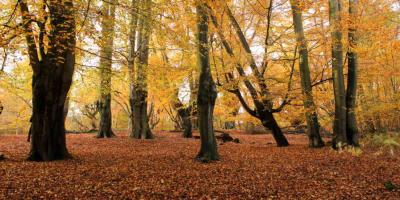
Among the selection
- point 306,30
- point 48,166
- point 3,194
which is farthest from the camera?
point 306,30

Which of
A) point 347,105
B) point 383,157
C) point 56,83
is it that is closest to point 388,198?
point 383,157

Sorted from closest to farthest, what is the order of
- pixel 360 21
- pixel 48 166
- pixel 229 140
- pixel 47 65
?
pixel 48 166 → pixel 47 65 → pixel 360 21 → pixel 229 140

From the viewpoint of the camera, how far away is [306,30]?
14172mm

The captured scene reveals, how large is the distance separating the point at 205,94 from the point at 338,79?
6.40 metres

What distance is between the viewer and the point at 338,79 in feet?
38.8

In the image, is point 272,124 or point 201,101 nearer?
point 201,101

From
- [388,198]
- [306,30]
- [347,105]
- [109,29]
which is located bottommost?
[388,198]

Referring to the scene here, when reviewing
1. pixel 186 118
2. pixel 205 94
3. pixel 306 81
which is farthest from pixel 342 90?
pixel 186 118

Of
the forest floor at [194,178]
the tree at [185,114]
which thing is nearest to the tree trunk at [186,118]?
the tree at [185,114]

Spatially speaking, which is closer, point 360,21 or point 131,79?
point 360,21

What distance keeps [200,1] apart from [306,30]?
25.9 feet

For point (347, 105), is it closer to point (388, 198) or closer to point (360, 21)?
point (360, 21)

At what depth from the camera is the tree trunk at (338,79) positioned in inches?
448

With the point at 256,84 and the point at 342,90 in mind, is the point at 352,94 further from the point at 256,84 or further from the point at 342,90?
the point at 256,84
